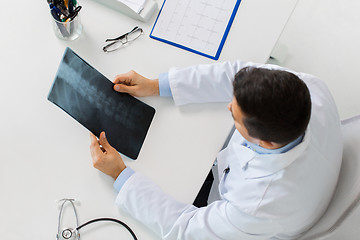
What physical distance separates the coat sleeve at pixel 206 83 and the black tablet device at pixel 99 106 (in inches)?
5.0

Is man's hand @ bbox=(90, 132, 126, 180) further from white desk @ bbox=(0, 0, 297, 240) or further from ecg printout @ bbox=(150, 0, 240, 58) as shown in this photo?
ecg printout @ bbox=(150, 0, 240, 58)

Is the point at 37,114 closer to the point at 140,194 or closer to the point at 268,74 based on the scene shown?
the point at 140,194

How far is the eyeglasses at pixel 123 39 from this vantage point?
3.90 ft

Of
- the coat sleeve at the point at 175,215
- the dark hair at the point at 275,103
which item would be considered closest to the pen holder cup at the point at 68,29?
the coat sleeve at the point at 175,215

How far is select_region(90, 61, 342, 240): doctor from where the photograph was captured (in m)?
0.78

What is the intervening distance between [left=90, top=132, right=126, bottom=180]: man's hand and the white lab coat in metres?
0.06

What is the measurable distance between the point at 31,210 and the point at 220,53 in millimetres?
764

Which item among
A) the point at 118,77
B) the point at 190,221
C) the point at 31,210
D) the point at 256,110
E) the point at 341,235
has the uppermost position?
the point at 256,110

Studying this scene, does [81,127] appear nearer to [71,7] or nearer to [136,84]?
[136,84]

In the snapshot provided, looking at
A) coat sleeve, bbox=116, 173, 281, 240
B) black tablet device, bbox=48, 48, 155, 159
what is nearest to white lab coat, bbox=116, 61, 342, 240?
coat sleeve, bbox=116, 173, 281, 240

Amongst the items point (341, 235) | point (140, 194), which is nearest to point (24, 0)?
point (140, 194)

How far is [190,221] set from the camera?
102 centimetres

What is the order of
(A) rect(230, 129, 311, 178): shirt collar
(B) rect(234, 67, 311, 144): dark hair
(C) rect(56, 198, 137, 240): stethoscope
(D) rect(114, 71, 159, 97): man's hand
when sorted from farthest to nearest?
1. (D) rect(114, 71, 159, 97): man's hand
2. (C) rect(56, 198, 137, 240): stethoscope
3. (A) rect(230, 129, 311, 178): shirt collar
4. (B) rect(234, 67, 311, 144): dark hair

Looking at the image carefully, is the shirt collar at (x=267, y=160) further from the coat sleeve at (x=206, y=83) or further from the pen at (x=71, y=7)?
the pen at (x=71, y=7)
